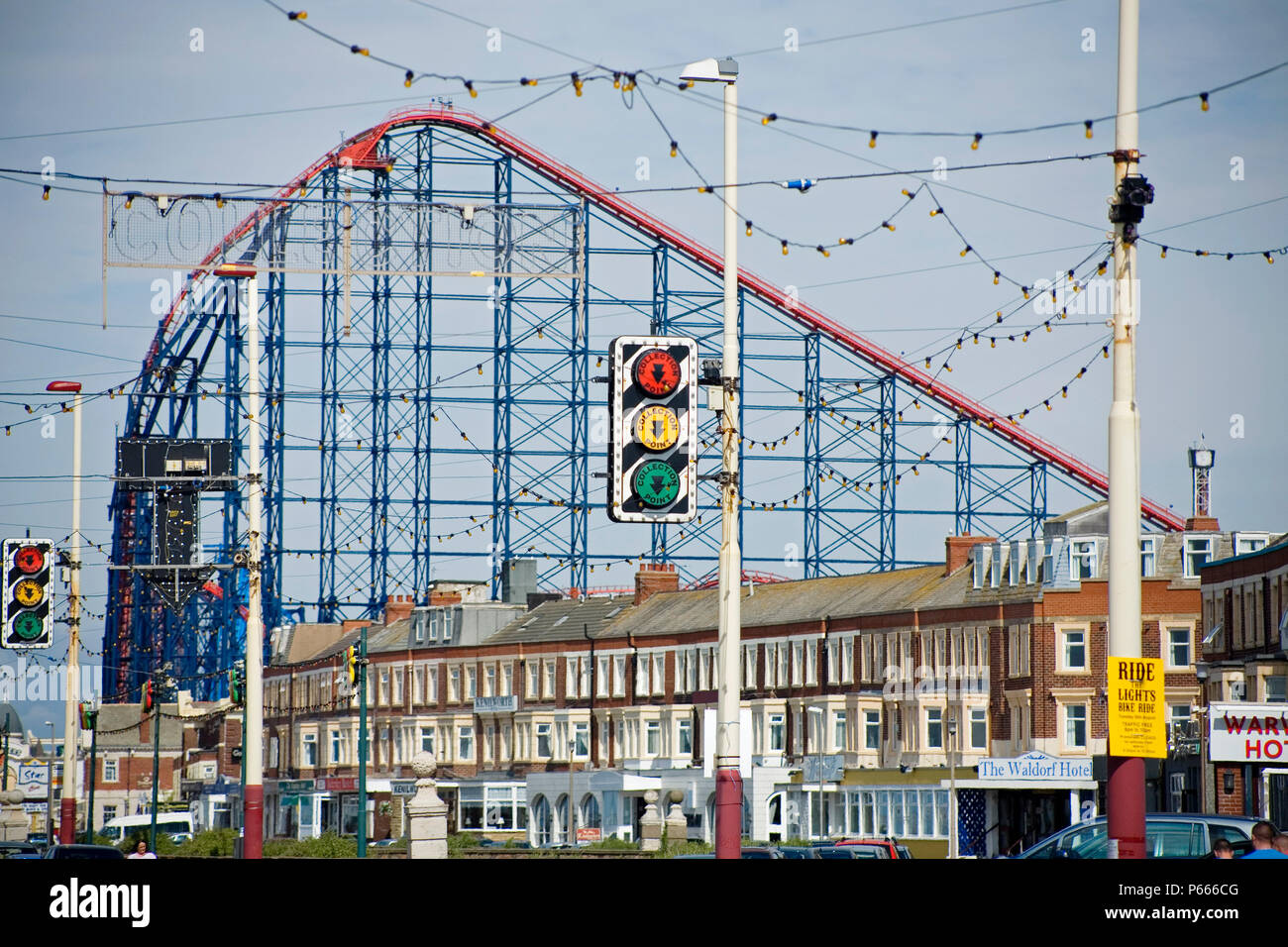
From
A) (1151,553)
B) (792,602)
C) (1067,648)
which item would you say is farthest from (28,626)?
(792,602)

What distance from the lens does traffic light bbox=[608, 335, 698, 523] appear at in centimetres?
1634

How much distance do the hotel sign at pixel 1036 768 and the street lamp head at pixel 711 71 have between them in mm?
30250

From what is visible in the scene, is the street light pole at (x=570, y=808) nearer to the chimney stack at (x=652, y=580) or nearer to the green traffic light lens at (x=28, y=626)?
the chimney stack at (x=652, y=580)

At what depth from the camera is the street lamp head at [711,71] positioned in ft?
63.5

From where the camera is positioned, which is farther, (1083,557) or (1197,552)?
(1197,552)

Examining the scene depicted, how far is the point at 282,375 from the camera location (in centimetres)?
6462

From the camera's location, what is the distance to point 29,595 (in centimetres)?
2875

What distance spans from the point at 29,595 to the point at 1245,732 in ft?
62.9

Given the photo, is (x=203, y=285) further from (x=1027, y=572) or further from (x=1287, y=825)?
(x=1287, y=825)

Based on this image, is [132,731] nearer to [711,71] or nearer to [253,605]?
[253,605]
